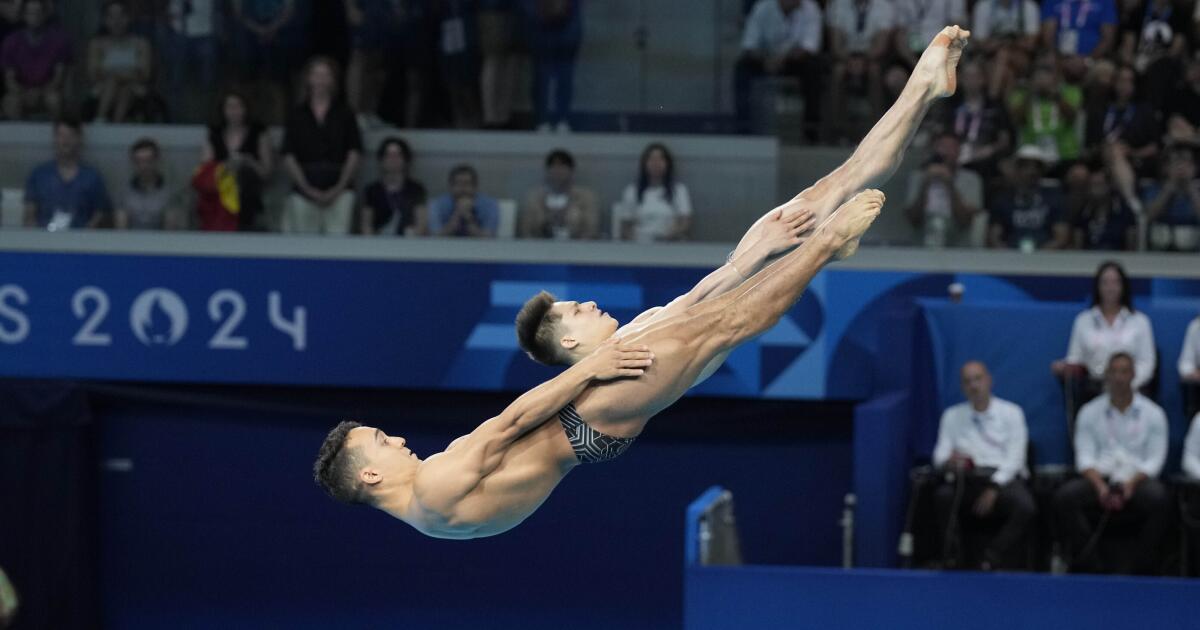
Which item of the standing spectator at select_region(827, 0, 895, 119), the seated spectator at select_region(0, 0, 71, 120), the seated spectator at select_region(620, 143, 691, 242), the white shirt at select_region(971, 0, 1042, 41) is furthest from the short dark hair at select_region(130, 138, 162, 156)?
the white shirt at select_region(971, 0, 1042, 41)

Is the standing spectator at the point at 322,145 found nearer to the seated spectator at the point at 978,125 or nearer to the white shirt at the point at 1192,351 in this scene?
the seated spectator at the point at 978,125

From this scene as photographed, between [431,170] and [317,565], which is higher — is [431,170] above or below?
above

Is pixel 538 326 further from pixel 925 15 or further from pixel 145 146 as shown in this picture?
pixel 925 15

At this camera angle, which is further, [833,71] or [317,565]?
[317,565]

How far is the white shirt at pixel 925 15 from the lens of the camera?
35.1 feet

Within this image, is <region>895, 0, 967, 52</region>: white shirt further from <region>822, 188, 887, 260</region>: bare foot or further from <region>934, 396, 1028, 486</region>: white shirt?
<region>822, 188, 887, 260</region>: bare foot

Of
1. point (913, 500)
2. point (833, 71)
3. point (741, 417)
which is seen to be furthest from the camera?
point (741, 417)

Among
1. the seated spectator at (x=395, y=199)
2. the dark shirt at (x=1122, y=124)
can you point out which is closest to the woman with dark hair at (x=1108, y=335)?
the dark shirt at (x=1122, y=124)

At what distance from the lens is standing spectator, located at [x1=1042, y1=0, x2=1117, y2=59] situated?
36.2 ft

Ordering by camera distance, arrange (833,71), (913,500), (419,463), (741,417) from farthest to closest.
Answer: (741,417)
(833,71)
(913,500)
(419,463)

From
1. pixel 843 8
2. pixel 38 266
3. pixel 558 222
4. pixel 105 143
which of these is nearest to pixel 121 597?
pixel 38 266

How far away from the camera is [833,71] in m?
10.2

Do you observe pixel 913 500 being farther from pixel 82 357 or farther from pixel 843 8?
pixel 82 357

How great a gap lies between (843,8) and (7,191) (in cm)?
526
